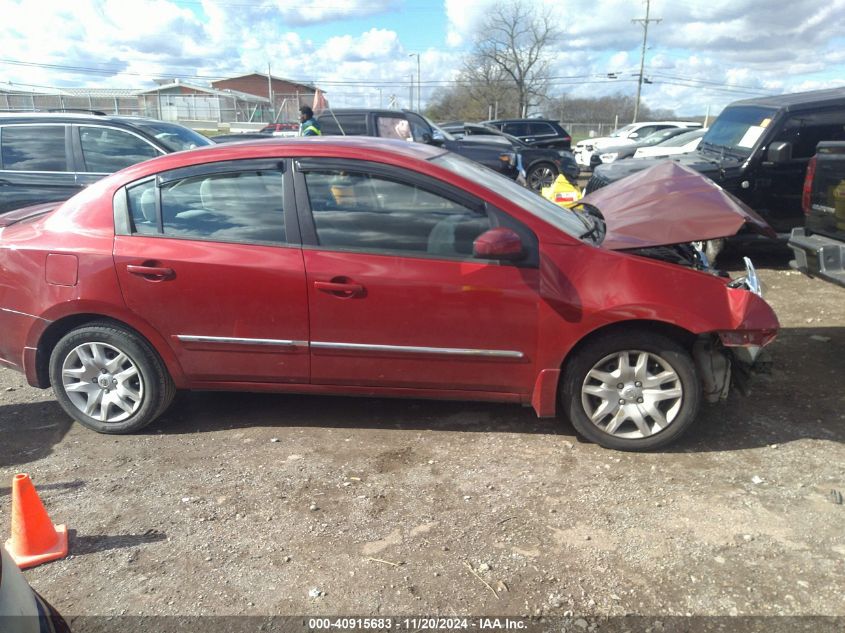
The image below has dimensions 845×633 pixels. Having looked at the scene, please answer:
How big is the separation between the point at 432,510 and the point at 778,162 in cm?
616

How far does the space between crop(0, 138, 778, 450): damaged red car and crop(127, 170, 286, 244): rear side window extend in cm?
1

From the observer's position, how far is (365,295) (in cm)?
350

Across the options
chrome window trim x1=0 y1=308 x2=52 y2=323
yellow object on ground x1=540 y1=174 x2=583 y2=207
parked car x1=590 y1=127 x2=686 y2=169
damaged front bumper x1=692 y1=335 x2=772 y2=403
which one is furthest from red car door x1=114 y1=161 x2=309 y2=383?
parked car x1=590 y1=127 x2=686 y2=169

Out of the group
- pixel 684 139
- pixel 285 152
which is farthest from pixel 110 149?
pixel 684 139

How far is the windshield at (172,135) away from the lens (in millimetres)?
7387

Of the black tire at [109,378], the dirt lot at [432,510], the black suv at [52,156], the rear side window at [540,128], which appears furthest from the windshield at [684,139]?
the black tire at [109,378]

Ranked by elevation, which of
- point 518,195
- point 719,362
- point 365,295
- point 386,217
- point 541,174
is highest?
point 518,195

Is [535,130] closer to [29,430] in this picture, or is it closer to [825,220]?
[825,220]

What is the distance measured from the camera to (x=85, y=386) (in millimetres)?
3842

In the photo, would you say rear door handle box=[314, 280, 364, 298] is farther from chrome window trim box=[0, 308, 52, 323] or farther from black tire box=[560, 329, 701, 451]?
chrome window trim box=[0, 308, 52, 323]

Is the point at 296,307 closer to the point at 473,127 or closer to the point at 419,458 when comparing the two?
the point at 419,458

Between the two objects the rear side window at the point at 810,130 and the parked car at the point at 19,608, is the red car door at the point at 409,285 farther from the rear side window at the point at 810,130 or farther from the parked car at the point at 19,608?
the rear side window at the point at 810,130

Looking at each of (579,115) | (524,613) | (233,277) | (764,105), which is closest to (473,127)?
(764,105)

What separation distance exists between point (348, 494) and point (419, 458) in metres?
0.50
